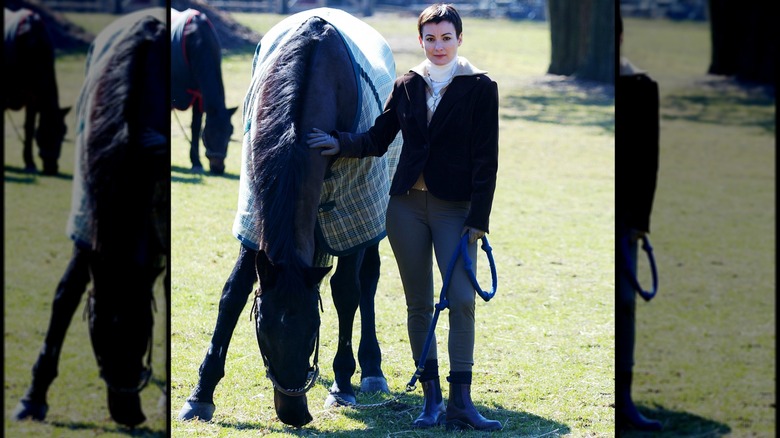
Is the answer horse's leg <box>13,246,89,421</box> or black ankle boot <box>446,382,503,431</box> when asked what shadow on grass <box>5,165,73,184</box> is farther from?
black ankle boot <box>446,382,503,431</box>

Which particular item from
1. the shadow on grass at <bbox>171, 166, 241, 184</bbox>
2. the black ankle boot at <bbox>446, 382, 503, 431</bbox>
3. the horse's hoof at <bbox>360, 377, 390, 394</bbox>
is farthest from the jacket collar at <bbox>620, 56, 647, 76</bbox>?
the shadow on grass at <bbox>171, 166, 241, 184</bbox>

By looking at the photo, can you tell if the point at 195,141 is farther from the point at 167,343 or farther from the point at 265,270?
the point at 167,343

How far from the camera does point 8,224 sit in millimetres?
2797

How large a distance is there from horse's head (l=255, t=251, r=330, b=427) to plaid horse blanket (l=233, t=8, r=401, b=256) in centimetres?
47

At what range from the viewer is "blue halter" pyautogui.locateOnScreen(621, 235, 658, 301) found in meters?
2.88

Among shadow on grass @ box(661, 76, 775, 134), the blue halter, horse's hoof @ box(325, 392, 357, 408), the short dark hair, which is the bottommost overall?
horse's hoof @ box(325, 392, 357, 408)

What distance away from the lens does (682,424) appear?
2.89 metres

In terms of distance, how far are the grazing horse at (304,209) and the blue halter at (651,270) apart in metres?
1.21

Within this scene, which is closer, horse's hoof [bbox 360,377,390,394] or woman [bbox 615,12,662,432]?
woman [bbox 615,12,662,432]

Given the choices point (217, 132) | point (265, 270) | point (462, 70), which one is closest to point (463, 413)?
point (265, 270)

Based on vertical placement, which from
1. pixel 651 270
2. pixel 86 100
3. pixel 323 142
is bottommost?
pixel 651 270

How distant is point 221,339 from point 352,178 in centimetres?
81

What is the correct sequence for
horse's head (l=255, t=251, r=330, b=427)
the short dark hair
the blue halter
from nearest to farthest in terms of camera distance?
the blue halter < horse's head (l=255, t=251, r=330, b=427) < the short dark hair

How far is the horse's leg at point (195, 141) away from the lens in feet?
31.7
